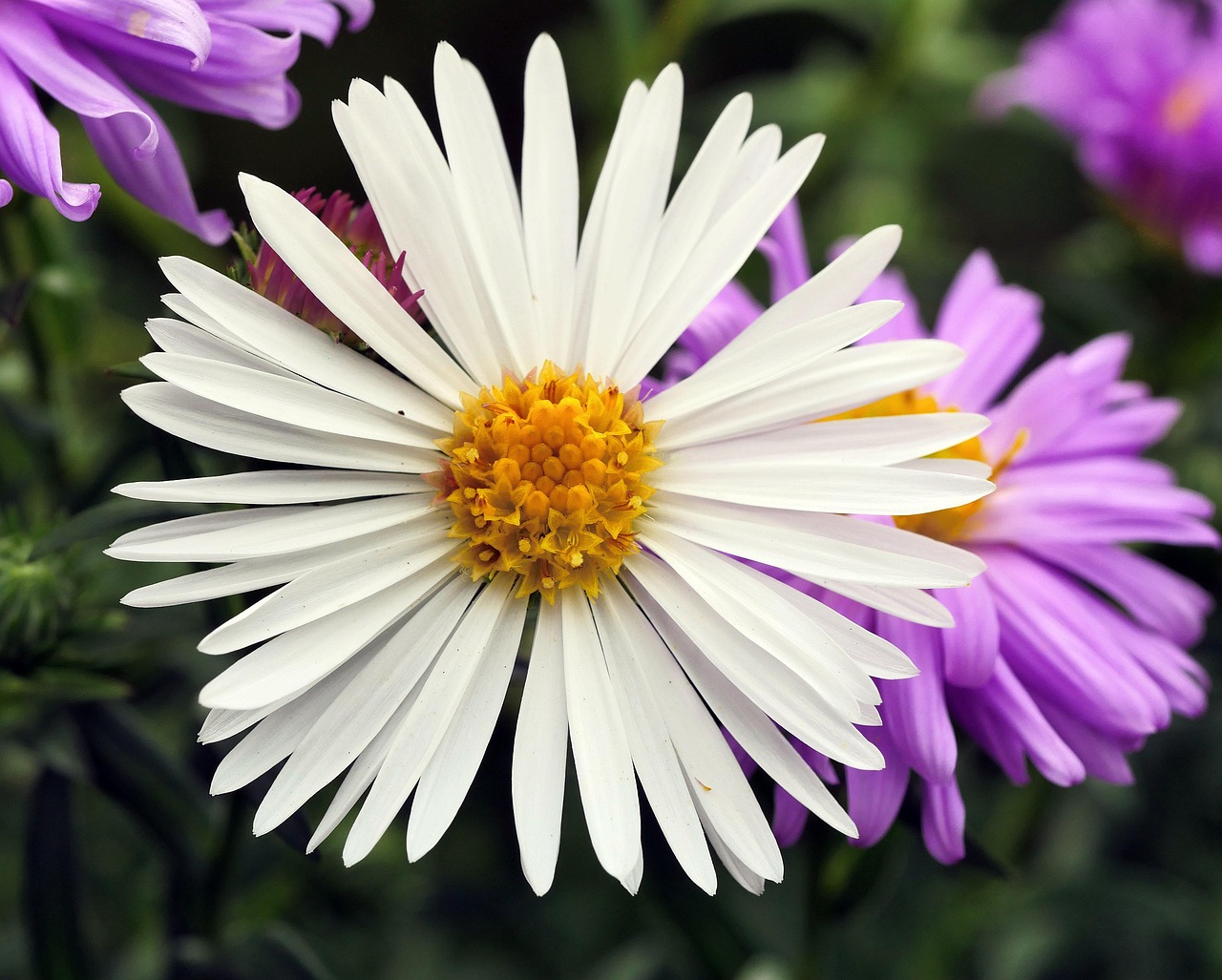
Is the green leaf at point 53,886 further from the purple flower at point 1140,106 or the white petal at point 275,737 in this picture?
the purple flower at point 1140,106

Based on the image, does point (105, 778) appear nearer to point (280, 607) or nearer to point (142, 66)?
point (280, 607)

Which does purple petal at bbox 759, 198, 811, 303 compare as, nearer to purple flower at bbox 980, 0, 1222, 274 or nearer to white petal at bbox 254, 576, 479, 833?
white petal at bbox 254, 576, 479, 833

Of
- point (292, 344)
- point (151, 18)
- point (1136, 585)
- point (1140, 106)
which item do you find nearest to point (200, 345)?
point (292, 344)

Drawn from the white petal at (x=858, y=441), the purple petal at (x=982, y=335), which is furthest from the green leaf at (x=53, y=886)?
the purple petal at (x=982, y=335)

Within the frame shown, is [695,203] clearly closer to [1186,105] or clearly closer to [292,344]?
[292,344]

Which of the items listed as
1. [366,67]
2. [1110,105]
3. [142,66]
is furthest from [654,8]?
[142,66]
